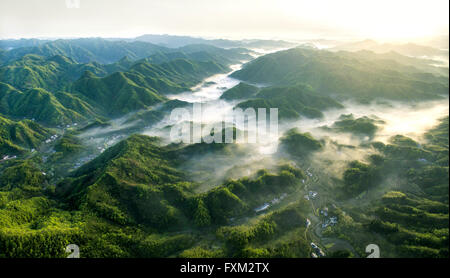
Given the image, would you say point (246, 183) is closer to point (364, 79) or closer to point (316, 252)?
point (316, 252)

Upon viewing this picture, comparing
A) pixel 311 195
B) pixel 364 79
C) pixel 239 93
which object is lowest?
pixel 311 195

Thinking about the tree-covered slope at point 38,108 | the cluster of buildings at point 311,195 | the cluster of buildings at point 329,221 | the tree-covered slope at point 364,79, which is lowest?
the cluster of buildings at point 329,221

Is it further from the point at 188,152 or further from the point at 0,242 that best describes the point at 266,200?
the point at 0,242

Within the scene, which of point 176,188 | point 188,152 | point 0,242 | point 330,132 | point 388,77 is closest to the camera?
point 0,242

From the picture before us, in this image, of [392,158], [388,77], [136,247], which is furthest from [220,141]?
[388,77]

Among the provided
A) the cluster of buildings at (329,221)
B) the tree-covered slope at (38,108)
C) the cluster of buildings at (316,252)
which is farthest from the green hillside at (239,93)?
the cluster of buildings at (316,252)

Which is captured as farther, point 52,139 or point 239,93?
point 239,93

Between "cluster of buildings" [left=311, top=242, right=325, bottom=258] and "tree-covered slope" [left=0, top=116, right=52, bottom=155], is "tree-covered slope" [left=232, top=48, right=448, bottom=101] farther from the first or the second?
"tree-covered slope" [left=0, top=116, right=52, bottom=155]

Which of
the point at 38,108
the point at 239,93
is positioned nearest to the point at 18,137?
the point at 38,108

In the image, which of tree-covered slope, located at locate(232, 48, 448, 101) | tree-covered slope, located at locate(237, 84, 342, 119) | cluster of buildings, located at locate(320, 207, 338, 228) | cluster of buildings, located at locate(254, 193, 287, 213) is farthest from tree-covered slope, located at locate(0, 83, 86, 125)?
tree-covered slope, located at locate(232, 48, 448, 101)

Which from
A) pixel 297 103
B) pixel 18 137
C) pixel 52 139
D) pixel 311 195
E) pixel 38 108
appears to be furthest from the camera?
pixel 38 108

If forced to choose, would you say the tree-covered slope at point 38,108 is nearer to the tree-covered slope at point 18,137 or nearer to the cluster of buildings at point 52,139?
the cluster of buildings at point 52,139
